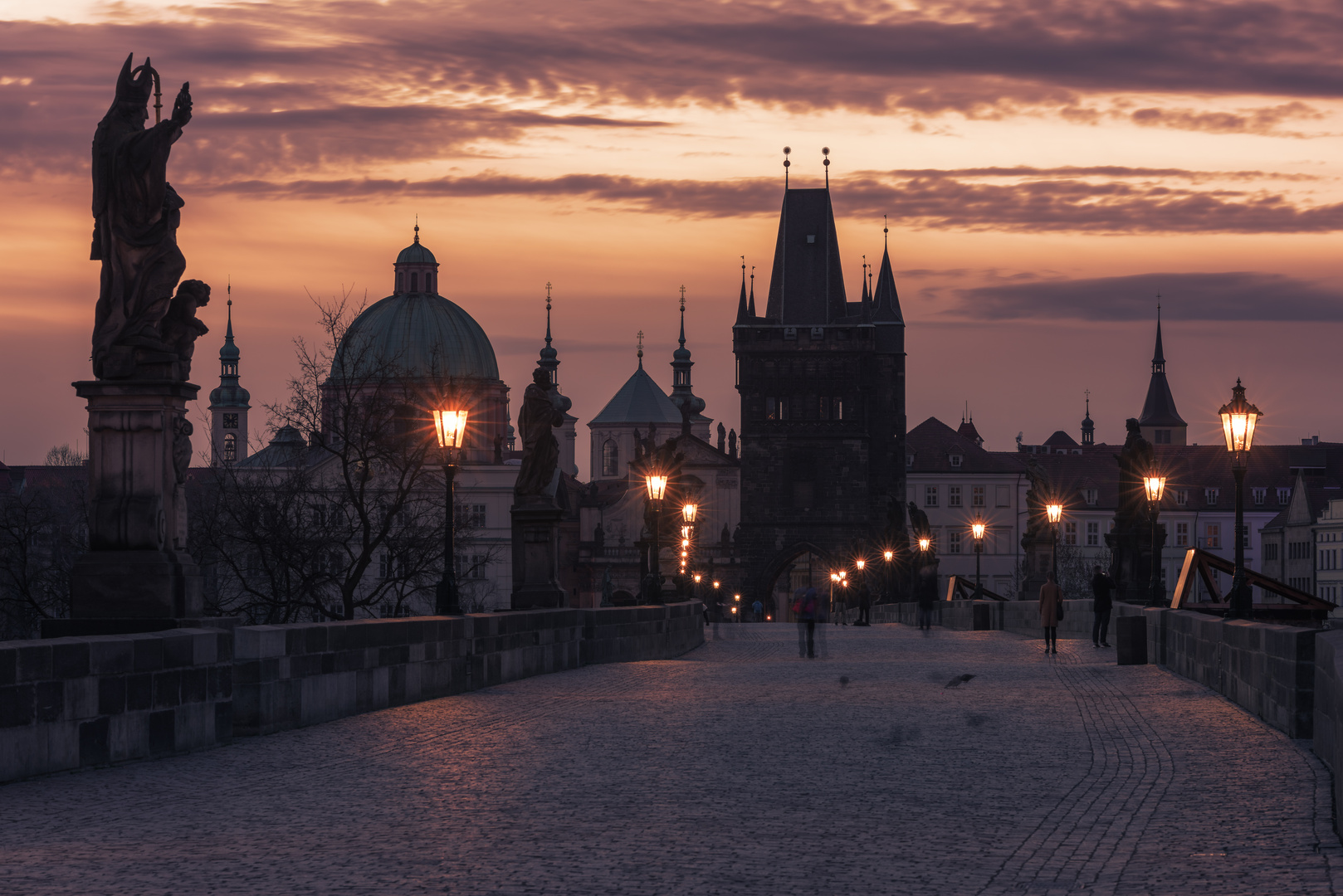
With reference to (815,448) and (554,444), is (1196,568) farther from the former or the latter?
(815,448)

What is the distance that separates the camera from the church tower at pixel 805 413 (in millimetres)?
114125

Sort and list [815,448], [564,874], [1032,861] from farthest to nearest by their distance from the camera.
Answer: [815,448], [1032,861], [564,874]

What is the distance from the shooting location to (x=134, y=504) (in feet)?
46.0

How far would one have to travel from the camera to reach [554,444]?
90.2ft

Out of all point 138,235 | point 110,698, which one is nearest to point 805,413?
point 138,235

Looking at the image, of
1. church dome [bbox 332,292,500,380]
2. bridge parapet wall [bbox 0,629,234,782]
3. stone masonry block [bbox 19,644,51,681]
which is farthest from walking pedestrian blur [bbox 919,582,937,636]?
church dome [bbox 332,292,500,380]

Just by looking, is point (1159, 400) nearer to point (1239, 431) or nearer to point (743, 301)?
point (743, 301)

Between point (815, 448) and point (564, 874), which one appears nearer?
point (564, 874)

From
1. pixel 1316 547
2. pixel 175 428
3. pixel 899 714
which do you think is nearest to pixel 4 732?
pixel 175 428

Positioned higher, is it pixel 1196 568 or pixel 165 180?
pixel 165 180

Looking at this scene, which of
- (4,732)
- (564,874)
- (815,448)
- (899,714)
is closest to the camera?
(564,874)

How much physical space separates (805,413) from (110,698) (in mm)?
105217

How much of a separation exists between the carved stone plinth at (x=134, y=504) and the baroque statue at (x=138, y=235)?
0.31 m

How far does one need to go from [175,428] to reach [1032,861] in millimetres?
8379
